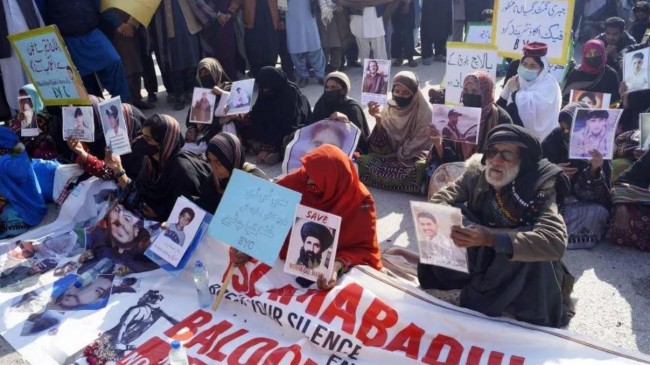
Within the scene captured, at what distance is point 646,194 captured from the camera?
410 centimetres

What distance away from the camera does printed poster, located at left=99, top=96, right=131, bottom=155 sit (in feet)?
15.0

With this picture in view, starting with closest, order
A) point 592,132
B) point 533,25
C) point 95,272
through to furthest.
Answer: point 592,132 → point 95,272 → point 533,25

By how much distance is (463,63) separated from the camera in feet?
17.0

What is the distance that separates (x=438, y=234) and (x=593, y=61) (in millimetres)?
3981

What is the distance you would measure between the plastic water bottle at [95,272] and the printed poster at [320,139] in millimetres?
1780

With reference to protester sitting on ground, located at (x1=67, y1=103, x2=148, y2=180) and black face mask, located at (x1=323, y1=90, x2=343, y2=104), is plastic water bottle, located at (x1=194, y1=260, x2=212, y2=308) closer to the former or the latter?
protester sitting on ground, located at (x1=67, y1=103, x2=148, y2=180)

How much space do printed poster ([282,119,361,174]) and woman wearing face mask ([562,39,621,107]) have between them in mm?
2469

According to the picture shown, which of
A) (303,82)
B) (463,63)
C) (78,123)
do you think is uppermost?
(463,63)

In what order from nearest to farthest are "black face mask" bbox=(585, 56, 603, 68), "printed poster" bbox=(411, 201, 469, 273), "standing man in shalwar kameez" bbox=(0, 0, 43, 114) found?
"printed poster" bbox=(411, 201, 469, 273)
"black face mask" bbox=(585, 56, 603, 68)
"standing man in shalwar kameez" bbox=(0, 0, 43, 114)

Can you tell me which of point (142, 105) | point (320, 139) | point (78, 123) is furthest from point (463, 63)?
point (142, 105)

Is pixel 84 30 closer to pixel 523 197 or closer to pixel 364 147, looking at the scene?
pixel 364 147

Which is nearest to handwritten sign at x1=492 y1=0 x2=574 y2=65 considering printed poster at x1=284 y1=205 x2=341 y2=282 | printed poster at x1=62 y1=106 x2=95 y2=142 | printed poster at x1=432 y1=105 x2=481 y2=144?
printed poster at x1=432 y1=105 x2=481 y2=144

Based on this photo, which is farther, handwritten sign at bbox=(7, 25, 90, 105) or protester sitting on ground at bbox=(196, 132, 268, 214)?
handwritten sign at bbox=(7, 25, 90, 105)

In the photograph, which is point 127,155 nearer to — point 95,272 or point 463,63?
point 95,272
